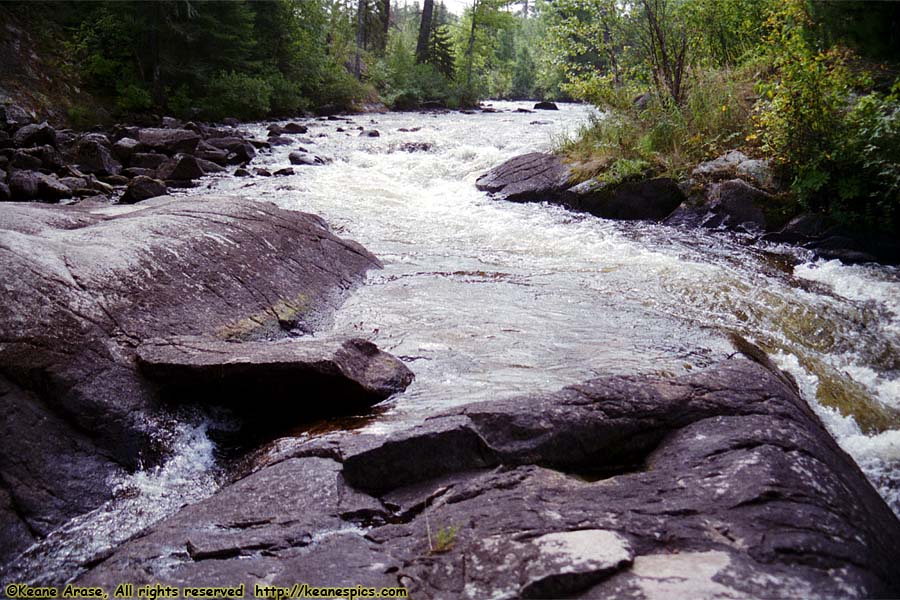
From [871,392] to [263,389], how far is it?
13.1 ft

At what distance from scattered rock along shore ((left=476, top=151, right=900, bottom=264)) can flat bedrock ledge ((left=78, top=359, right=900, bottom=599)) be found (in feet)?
16.0

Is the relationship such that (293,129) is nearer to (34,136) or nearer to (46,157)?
(34,136)

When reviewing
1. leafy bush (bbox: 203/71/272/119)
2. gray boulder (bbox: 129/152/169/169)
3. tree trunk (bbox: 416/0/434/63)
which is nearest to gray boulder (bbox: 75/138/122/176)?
gray boulder (bbox: 129/152/169/169)

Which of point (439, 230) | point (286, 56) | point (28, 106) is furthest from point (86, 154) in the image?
point (286, 56)

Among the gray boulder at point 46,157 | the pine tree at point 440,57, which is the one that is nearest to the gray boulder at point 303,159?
the gray boulder at point 46,157

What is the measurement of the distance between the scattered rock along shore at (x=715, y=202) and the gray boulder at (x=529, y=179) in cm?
2

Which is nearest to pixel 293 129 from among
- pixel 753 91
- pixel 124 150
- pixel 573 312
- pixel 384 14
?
pixel 124 150

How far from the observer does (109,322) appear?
3.43 meters

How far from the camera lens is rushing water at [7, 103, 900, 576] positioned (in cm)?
341

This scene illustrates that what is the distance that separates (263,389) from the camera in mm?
3359

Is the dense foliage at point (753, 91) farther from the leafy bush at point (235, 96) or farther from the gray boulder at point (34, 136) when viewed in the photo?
the leafy bush at point (235, 96)

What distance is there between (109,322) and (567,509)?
2758mm

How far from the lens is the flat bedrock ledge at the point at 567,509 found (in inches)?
74.4

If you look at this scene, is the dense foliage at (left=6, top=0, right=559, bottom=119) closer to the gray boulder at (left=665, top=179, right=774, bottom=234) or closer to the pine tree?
the pine tree
